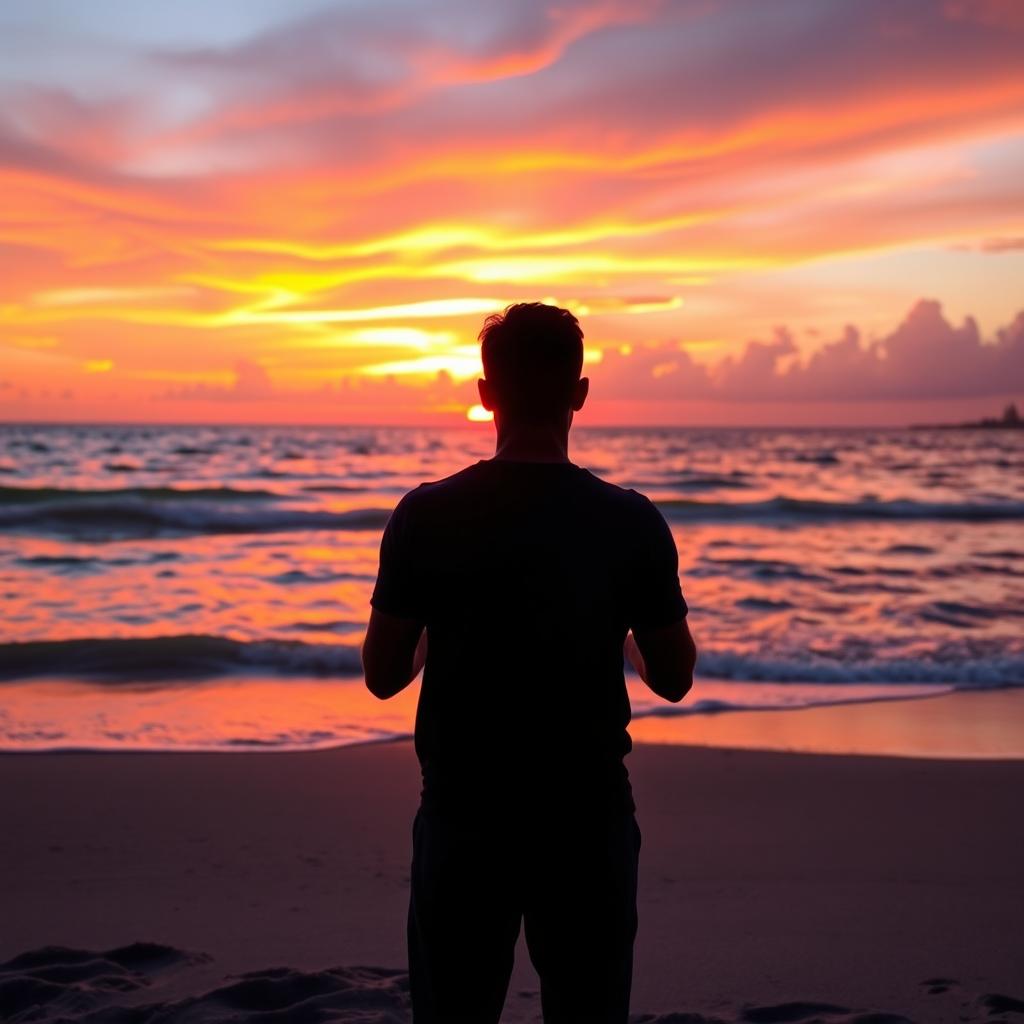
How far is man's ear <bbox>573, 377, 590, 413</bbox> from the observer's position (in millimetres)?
2100

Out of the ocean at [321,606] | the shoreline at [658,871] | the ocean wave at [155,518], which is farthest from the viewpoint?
the ocean wave at [155,518]

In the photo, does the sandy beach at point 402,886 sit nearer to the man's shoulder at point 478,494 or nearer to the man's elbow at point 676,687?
the man's elbow at point 676,687

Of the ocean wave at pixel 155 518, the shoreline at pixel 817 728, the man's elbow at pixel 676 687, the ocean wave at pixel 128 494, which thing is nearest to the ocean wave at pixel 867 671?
the shoreline at pixel 817 728

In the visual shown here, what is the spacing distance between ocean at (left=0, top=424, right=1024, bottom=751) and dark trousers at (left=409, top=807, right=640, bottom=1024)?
5273mm

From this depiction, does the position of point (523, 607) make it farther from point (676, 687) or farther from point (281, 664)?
point (281, 664)

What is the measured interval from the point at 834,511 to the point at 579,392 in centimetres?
2695

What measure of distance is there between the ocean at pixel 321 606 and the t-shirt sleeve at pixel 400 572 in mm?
5436

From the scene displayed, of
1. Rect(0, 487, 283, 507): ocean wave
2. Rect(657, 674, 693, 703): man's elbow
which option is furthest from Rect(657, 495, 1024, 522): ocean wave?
Rect(657, 674, 693, 703): man's elbow

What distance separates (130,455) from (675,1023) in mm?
50273

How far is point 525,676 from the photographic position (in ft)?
6.43

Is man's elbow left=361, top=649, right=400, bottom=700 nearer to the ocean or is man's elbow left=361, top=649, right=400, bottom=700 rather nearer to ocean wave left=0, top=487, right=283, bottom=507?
the ocean

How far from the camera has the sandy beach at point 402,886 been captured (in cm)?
381

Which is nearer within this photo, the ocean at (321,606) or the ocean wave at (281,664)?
the ocean at (321,606)

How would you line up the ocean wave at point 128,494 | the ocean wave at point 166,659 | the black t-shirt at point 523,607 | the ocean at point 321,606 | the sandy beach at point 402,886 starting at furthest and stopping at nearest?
the ocean wave at point 128,494, the ocean wave at point 166,659, the ocean at point 321,606, the sandy beach at point 402,886, the black t-shirt at point 523,607
